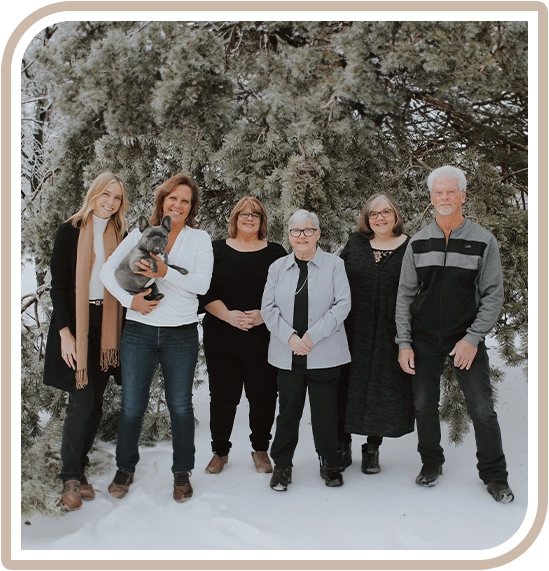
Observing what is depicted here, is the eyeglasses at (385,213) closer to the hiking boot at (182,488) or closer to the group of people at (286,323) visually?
the group of people at (286,323)

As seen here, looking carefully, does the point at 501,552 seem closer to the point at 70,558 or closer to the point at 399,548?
the point at 399,548

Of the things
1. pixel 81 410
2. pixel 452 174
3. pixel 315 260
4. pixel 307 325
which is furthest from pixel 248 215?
pixel 81 410

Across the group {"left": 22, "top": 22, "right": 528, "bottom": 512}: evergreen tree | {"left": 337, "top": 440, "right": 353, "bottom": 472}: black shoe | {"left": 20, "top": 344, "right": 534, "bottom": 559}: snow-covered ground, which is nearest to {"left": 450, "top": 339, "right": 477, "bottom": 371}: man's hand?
{"left": 22, "top": 22, "right": 528, "bottom": 512}: evergreen tree

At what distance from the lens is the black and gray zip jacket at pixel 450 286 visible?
266cm

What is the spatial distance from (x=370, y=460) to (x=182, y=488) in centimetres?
96

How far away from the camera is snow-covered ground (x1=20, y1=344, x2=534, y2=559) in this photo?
2555mm

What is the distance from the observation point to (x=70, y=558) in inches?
100

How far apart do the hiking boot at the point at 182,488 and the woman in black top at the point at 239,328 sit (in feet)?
0.75

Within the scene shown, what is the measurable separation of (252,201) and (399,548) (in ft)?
5.57

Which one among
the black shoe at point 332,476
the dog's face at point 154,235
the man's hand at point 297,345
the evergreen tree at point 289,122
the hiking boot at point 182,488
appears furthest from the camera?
the evergreen tree at point 289,122

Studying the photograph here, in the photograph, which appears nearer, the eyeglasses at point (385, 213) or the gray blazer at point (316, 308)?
the gray blazer at point (316, 308)

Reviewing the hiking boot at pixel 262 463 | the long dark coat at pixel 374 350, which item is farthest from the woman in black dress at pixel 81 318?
the long dark coat at pixel 374 350

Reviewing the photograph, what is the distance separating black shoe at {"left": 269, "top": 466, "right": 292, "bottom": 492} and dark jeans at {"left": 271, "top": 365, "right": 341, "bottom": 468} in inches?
1.0
